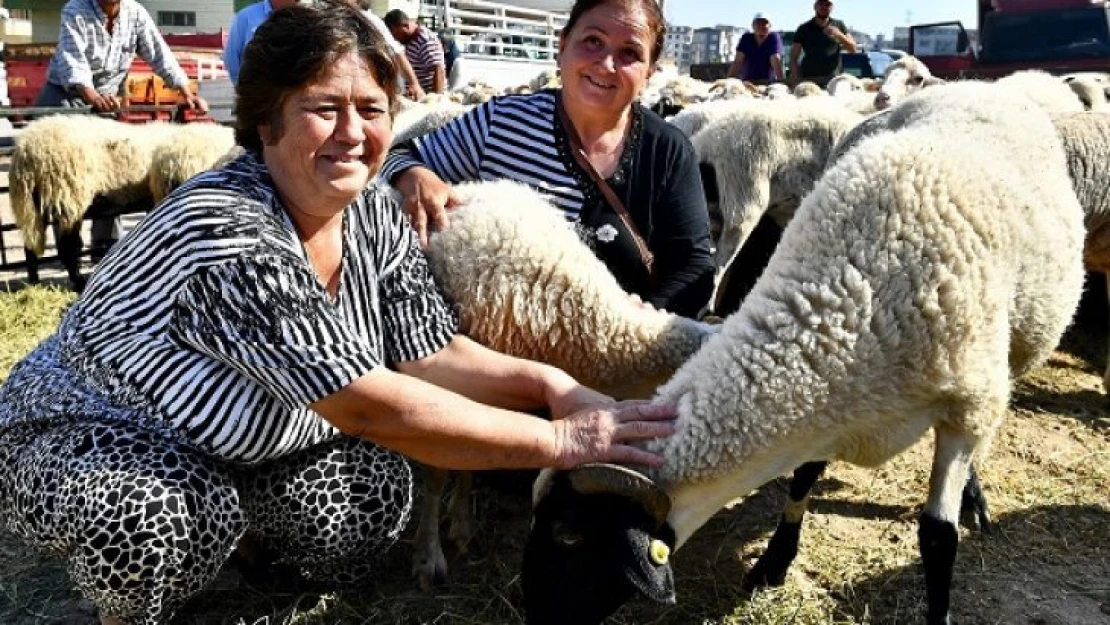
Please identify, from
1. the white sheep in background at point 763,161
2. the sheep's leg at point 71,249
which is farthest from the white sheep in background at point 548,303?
the sheep's leg at point 71,249

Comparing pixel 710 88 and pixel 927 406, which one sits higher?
pixel 710 88

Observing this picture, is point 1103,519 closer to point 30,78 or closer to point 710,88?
point 710,88

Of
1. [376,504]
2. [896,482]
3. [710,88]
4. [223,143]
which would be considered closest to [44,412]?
[376,504]

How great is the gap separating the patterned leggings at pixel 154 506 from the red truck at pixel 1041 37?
10.6 metres

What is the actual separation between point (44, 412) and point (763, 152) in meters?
3.82

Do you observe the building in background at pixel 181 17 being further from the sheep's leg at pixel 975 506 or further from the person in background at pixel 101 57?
the sheep's leg at pixel 975 506

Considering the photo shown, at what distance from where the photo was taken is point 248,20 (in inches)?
183

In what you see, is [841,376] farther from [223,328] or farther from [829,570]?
[223,328]

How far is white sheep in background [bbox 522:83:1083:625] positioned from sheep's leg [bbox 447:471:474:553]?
864mm

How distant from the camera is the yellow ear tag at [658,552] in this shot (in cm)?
196

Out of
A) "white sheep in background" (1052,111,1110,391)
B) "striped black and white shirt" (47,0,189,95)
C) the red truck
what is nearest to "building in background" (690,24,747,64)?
the red truck

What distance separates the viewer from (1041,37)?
1160 cm

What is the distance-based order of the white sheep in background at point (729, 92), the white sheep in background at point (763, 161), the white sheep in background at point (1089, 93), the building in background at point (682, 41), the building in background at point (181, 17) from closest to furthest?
1. the white sheep in background at point (1089, 93)
2. the white sheep in background at point (763, 161)
3. the white sheep in background at point (729, 92)
4. the building in background at point (181, 17)
5. the building in background at point (682, 41)

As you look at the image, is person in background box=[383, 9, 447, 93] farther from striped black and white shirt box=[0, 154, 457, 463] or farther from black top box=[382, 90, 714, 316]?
striped black and white shirt box=[0, 154, 457, 463]
